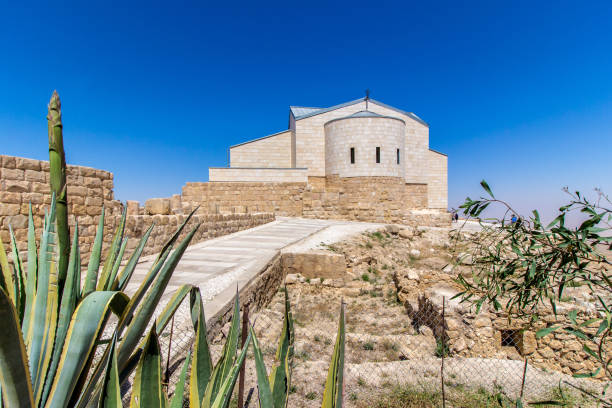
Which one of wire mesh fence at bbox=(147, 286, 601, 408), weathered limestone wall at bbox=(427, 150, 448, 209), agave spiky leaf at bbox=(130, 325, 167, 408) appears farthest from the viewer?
weathered limestone wall at bbox=(427, 150, 448, 209)

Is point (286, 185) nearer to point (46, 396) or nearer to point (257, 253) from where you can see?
point (257, 253)

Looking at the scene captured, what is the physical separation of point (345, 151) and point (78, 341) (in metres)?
17.7

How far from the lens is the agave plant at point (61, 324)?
0.85 meters

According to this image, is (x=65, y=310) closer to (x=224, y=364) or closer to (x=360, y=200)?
(x=224, y=364)

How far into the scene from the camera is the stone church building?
1683 centimetres

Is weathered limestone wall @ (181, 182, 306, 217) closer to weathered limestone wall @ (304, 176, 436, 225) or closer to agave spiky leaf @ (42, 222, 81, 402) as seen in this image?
weathered limestone wall @ (304, 176, 436, 225)

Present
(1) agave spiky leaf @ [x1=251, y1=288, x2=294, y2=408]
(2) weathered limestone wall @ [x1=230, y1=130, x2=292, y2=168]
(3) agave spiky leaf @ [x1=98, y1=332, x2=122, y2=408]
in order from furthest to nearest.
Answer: (2) weathered limestone wall @ [x1=230, y1=130, x2=292, y2=168]
(1) agave spiky leaf @ [x1=251, y1=288, x2=294, y2=408]
(3) agave spiky leaf @ [x1=98, y1=332, x2=122, y2=408]

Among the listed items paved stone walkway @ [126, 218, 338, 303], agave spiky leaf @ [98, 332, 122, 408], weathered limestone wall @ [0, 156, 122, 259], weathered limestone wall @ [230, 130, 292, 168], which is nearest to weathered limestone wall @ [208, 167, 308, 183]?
weathered limestone wall @ [230, 130, 292, 168]

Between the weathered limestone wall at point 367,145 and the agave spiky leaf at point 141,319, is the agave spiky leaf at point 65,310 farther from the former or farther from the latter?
the weathered limestone wall at point 367,145

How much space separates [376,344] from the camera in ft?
13.4

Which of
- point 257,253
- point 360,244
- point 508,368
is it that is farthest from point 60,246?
point 360,244

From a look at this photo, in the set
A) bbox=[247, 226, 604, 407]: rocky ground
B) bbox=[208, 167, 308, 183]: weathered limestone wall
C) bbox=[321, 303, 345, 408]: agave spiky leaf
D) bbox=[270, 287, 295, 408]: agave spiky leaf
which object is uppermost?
bbox=[208, 167, 308, 183]: weathered limestone wall

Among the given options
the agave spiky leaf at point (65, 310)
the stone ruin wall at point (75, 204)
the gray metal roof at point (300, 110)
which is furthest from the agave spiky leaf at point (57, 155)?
the gray metal roof at point (300, 110)

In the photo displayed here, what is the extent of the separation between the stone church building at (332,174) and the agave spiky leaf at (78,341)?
15819mm
